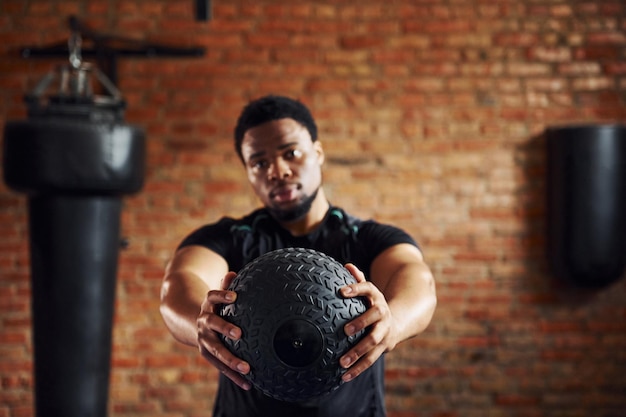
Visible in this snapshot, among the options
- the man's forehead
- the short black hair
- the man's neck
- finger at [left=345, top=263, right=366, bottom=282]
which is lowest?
the man's neck

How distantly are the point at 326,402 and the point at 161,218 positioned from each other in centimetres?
237

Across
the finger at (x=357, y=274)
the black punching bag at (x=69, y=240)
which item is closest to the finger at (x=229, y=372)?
the finger at (x=357, y=274)

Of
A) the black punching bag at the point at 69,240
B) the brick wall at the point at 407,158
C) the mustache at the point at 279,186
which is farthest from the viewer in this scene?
the brick wall at the point at 407,158

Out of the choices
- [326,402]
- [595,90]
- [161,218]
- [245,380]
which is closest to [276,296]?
[245,380]

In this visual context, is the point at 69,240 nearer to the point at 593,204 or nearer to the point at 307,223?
the point at 307,223

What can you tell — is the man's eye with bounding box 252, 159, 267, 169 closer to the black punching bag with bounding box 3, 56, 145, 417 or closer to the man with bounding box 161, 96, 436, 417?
the man with bounding box 161, 96, 436, 417

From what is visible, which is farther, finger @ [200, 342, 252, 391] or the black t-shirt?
the black t-shirt

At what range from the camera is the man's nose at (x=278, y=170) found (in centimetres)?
201

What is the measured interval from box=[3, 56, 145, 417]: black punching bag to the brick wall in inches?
30.6

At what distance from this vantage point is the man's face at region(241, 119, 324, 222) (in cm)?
202

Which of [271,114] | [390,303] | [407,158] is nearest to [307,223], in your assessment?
[271,114]

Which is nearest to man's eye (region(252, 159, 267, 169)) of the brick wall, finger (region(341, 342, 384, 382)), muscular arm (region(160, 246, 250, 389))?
muscular arm (region(160, 246, 250, 389))

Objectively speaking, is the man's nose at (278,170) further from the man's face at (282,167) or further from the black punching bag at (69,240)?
the black punching bag at (69,240)

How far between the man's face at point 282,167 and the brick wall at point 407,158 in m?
1.89
